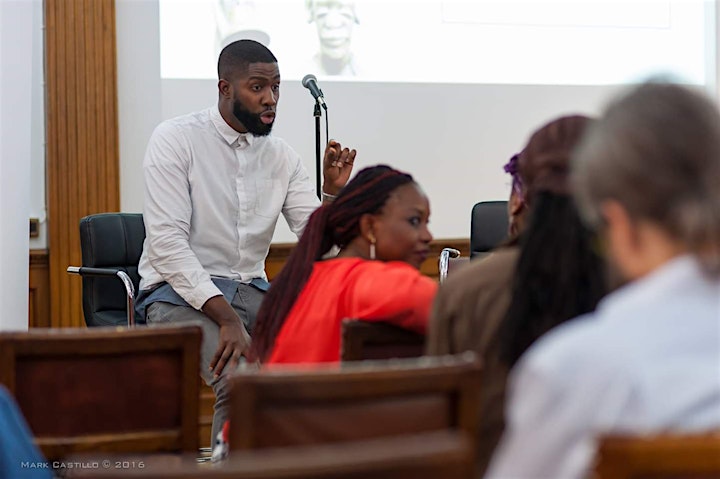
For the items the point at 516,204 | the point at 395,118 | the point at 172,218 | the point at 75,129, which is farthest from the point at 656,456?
the point at 395,118

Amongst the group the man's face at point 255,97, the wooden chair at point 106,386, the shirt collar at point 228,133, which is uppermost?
the man's face at point 255,97

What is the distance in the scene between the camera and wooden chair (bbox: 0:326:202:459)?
70.2 inches

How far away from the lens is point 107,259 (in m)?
4.02

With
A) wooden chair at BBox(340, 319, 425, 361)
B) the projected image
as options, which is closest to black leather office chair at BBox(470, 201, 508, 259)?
the projected image

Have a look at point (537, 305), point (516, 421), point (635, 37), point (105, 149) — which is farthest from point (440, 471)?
point (635, 37)

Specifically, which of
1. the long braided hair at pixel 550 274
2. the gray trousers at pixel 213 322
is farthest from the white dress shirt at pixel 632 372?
the gray trousers at pixel 213 322

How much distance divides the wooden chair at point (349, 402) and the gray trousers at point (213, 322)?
1752mm

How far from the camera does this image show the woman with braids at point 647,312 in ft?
3.43

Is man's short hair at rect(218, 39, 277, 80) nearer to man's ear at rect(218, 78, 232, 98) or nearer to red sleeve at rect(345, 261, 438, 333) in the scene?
man's ear at rect(218, 78, 232, 98)

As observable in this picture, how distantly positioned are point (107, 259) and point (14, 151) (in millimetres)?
535

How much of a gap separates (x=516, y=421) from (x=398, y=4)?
432 centimetres

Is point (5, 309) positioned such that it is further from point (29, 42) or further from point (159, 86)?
point (159, 86)

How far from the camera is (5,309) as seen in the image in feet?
12.5

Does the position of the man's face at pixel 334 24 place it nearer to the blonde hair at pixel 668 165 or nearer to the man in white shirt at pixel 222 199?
the man in white shirt at pixel 222 199
